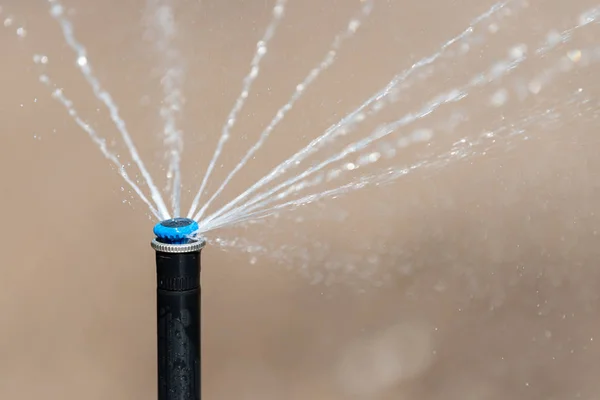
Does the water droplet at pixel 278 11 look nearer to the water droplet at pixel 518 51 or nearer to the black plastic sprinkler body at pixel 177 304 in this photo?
the water droplet at pixel 518 51

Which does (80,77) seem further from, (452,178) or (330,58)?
(452,178)

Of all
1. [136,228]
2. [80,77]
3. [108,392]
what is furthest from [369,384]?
[80,77]

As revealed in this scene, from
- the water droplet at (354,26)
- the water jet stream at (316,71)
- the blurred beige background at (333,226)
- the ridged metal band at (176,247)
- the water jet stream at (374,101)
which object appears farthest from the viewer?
the water droplet at (354,26)

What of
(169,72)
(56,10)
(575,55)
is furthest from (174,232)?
(56,10)

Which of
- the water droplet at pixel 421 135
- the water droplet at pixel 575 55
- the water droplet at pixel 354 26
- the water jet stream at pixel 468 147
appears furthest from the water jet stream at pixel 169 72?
the water droplet at pixel 575 55

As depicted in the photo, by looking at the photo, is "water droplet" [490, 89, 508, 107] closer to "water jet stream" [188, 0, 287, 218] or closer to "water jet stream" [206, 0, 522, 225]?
"water jet stream" [206, 0, 522, 225]

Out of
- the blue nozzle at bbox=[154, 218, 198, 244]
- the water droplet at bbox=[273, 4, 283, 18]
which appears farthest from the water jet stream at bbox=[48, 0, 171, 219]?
the blue nozzle at bbox=[154, 218, 198, 244]

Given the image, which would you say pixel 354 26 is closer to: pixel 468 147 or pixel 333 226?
pixel 468 147
